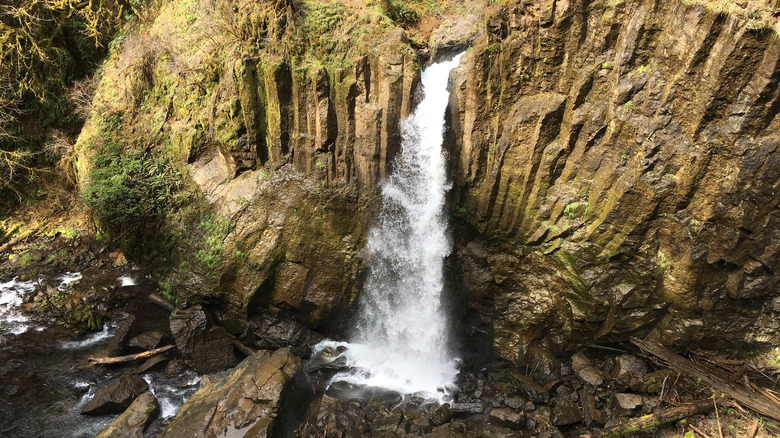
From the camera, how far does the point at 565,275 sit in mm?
9250

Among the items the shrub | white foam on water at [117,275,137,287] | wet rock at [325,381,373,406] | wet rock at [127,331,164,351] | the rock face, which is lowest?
wet rock at [325,381,373,406]

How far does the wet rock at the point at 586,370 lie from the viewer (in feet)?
29.6

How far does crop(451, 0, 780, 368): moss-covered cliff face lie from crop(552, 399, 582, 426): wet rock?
139 centimetres

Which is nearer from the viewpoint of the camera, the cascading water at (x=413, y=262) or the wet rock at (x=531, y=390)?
the wet rock at (x=531, y=390)

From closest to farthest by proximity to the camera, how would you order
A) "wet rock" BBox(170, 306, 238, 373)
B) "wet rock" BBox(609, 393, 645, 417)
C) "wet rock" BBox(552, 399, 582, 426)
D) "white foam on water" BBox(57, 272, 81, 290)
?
"wet rock" BBox(609, 393, 645, 417) < "wet rock" BBox(552, 399, 582, 426) < "wet rock" BBox(170, 306, 238, 373) < "white foam on water" BBox(57, 272, 81, 290)

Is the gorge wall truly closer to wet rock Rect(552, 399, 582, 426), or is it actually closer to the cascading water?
the cascading water

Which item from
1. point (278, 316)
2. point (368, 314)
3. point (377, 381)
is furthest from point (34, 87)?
point (377, 381)

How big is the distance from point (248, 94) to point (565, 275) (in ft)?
30.2

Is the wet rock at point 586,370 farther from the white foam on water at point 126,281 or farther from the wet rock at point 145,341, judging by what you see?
the white foam on water at point 126,281

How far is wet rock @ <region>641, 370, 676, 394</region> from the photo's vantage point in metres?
8.39

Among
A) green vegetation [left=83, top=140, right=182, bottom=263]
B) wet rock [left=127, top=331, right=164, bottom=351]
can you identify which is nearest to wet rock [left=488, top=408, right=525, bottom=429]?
wet rock [left=127, top=331, right=164, bottom=351]

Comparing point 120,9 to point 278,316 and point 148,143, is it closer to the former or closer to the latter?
point 148,143

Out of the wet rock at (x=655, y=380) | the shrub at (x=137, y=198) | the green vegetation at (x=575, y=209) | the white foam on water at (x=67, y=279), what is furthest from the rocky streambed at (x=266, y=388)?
the green vegetation at (x=575, y=209)

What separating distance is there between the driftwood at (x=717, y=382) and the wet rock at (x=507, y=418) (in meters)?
3.17
